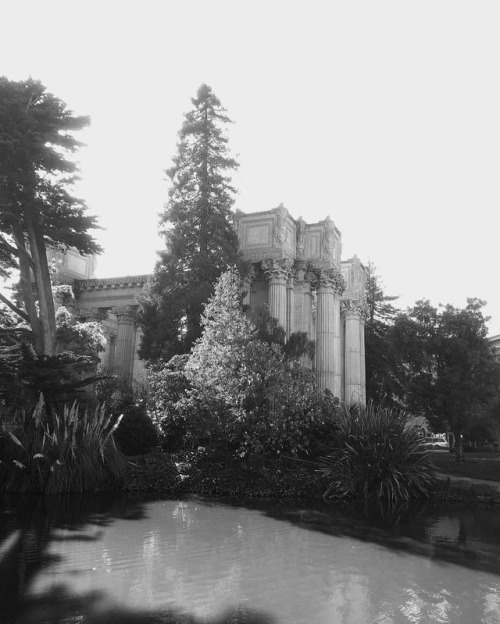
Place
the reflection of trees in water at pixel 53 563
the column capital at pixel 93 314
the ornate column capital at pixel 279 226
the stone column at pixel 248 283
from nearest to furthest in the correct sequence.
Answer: the reflection of trees in water at pixel 53 563 < the stone column at pixel 248 283 < the ornate column capital at pixel 279 226 < the column capital at pixel 93 314

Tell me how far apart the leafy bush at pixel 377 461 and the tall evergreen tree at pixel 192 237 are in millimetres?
10289

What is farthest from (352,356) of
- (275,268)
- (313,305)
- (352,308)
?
(275,268)

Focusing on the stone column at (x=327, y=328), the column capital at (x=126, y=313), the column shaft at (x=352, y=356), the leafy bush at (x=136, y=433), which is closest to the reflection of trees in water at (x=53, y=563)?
the leafy bush at (x=136, y=433)

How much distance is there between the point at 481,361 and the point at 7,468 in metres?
16.7

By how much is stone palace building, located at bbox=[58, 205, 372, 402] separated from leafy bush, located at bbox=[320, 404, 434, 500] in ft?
40.5

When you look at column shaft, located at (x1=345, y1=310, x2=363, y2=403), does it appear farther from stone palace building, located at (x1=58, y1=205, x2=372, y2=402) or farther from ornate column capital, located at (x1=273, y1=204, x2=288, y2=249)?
ornate column capital, located at (x1=273, y1=204, x2=288, y2=249)

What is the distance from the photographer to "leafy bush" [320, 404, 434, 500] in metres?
14.9

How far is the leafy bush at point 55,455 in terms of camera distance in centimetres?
1402

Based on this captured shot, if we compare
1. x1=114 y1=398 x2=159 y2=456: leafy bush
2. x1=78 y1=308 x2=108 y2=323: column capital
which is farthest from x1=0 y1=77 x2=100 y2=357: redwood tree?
x1=78 y1=308 x2=108 y2=323: column capital

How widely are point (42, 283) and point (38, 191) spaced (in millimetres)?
3179

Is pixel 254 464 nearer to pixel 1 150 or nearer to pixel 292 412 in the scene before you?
pixel 292 412

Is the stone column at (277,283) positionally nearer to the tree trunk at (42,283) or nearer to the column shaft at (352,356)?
the column shaft at (352,356)

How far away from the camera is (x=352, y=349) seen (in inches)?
1494

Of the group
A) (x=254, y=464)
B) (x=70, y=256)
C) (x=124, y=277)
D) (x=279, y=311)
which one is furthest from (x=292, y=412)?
(x=70, y=256)
